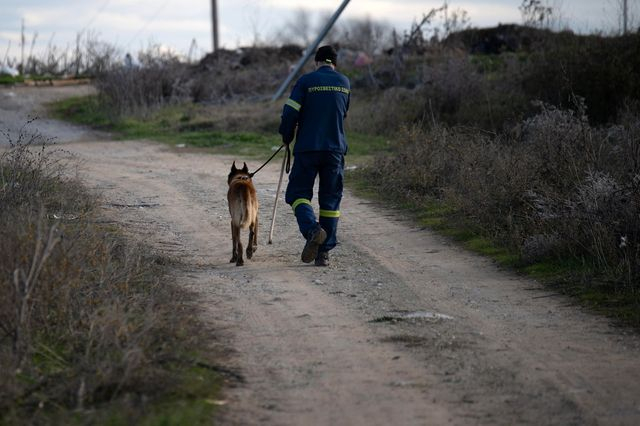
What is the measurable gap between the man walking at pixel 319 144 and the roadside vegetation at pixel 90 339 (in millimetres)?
1858

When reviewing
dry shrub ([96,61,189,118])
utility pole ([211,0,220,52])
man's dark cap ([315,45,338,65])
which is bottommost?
dry shrub ([96,61,189,118])

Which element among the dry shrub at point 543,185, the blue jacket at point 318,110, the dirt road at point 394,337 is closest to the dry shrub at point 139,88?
the dry shrub at point 543,185

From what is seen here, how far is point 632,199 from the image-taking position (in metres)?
9.40

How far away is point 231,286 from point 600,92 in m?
12.3

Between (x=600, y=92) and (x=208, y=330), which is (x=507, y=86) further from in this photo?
(x=208, y=330)

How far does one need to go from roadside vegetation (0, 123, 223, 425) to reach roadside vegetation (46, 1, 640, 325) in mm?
3584

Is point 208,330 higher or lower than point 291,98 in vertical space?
lower

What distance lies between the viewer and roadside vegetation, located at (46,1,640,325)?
9555 mm

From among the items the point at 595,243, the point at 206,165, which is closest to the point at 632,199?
the point at 595,243

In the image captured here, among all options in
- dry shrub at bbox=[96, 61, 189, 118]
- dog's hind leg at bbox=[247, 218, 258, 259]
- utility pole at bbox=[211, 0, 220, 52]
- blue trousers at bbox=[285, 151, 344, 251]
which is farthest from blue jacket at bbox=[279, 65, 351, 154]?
utility pole at bbox=[211, 0, 220, 52]

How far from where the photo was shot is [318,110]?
9477 mm

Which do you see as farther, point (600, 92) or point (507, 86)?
point (507, 86)

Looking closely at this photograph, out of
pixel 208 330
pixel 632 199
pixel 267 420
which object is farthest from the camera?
pixel 632 199

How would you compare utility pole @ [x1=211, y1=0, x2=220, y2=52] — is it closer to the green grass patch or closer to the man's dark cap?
the green grass patch
